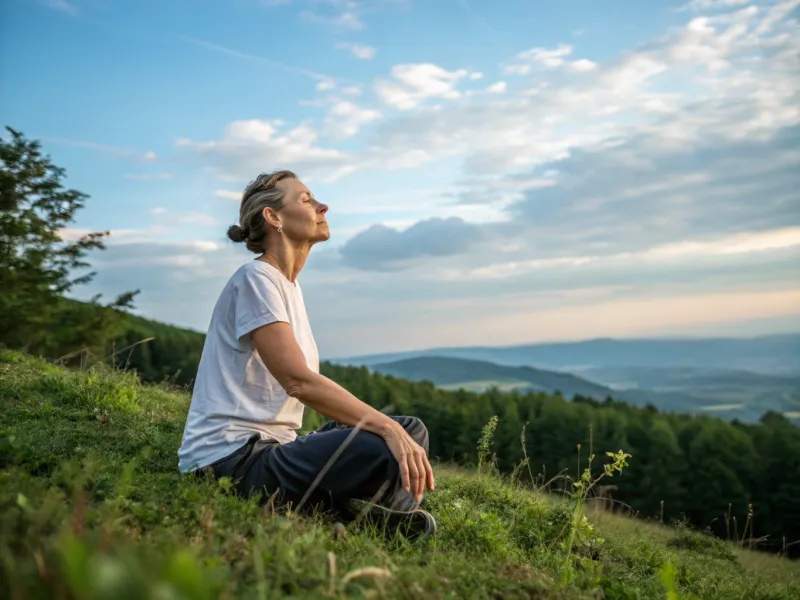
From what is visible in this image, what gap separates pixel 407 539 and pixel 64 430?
3.15 metres

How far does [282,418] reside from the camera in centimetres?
450

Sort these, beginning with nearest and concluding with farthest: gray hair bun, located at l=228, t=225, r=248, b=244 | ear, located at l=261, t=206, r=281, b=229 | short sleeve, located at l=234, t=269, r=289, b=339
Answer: short sleeve, located at l=234, t=269, r=289, b=339 → ear, located at l=261, t=206, r=281, b=229 → gray hair bun, located at l=228, t=225, r=248, b=244

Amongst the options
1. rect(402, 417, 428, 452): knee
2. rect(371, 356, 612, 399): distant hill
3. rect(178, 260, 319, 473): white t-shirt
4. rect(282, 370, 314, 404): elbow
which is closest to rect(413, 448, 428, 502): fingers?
rect(402, 417, 428, 452): knee

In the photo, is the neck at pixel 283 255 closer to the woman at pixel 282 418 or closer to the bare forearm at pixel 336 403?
the woman at pixel 282 418

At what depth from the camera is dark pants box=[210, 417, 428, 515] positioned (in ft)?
13.0

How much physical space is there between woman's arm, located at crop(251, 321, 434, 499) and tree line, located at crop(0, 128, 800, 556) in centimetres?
1595

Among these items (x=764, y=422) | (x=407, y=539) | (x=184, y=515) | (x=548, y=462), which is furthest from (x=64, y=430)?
(x=764, y=422)

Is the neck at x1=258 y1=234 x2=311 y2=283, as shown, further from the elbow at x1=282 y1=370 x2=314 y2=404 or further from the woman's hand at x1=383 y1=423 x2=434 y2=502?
the woman's hand at x1=383 y1=423 x2=434 y2=502

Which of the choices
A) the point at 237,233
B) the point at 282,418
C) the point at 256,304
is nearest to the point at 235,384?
the point at 282,418

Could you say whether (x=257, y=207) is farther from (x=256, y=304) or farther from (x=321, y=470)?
(x=321, y=470)

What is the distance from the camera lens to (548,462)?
38.2 m

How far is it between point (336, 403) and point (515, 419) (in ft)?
116

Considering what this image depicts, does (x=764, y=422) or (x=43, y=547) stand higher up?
(x=43, y=547)

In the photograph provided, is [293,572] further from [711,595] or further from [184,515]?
[711,595]
